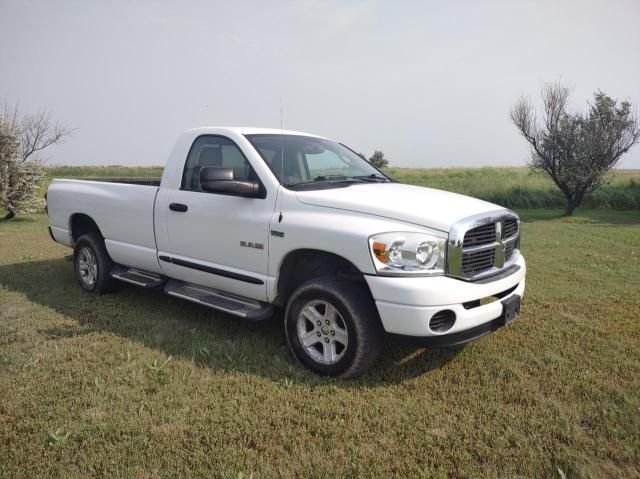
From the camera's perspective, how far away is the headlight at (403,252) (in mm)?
3225

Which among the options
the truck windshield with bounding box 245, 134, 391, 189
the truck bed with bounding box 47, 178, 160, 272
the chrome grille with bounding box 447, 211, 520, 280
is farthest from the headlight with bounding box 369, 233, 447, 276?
the truck bed with bounding box 47, 178, 160, 272

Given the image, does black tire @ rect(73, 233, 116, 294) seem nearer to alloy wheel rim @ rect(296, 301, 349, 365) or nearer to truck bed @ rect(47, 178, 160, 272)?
truck bed @ rect(47, 178, 160, 272)

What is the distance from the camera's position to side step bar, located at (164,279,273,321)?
156 inches

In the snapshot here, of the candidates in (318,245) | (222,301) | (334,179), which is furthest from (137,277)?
(318,245)

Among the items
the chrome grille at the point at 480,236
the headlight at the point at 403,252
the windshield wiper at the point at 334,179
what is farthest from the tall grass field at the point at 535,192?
the headlight at the point at 403,252

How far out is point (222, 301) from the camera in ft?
13.8

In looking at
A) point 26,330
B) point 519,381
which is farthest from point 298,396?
point 26,330

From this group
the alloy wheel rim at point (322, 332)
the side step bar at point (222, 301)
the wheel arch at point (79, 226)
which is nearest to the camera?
the alloy wheel rim at point (322, 332)

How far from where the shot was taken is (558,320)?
4.89 metres

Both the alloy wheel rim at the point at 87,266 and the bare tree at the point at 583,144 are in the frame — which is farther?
the bare tree at the point at 583,144

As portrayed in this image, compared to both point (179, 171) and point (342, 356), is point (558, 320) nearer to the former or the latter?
point (342, 356)

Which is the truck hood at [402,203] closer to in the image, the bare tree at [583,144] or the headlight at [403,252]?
the headlight at [403,252]

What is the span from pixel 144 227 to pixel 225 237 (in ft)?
4.15

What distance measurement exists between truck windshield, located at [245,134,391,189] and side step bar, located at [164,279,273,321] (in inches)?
42.2
